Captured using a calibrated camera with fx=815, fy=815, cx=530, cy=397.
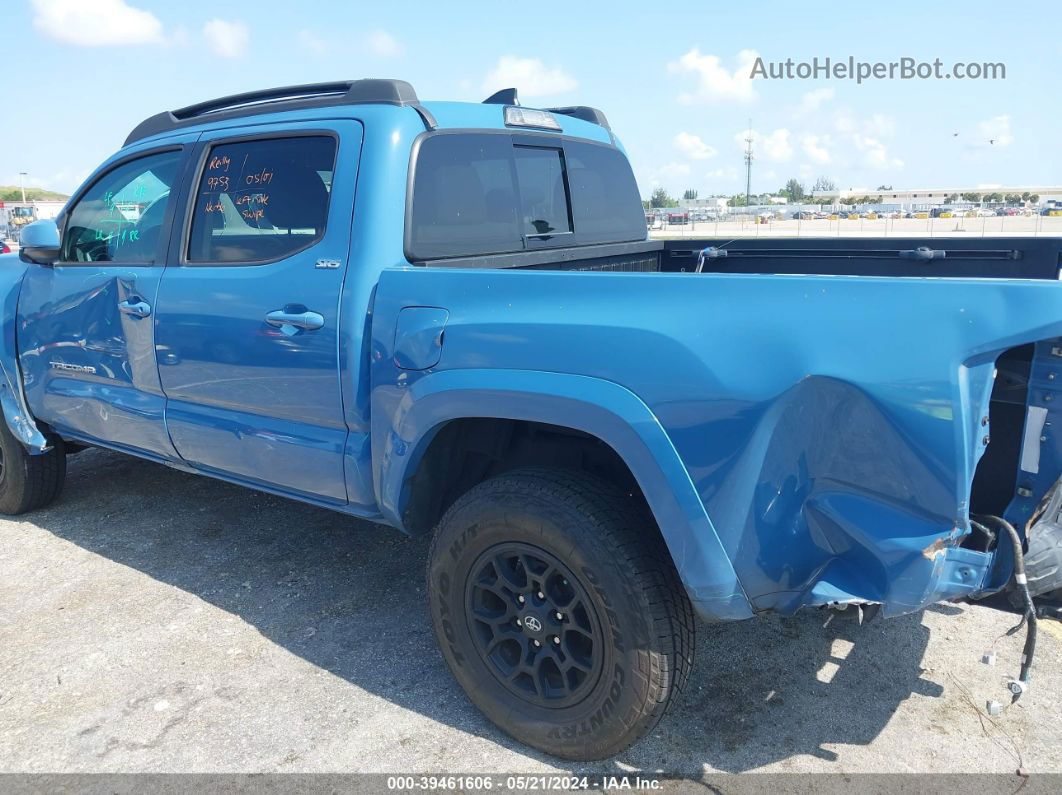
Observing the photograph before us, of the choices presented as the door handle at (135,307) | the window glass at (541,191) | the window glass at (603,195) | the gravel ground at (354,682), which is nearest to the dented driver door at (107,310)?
the door handle at (135,307)

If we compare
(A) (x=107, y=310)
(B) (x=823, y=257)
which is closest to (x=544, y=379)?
(B) (x=823, y=257)

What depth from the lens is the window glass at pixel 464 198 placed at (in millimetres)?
2914

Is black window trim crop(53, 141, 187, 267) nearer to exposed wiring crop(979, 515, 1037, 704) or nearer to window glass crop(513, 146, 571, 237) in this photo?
window glass crop(513, 146, 571, 237)

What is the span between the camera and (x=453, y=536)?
2.54 meters

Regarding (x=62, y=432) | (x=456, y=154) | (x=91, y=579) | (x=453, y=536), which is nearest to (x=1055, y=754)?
(x=453, y=536)

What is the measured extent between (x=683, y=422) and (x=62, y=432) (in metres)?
3.56

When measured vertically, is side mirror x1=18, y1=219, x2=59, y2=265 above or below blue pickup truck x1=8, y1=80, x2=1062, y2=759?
above

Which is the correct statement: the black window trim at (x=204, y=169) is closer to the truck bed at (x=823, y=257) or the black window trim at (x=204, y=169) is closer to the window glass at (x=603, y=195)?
the truck bed at (x=823, y=257)

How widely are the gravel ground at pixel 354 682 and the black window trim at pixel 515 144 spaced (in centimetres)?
153

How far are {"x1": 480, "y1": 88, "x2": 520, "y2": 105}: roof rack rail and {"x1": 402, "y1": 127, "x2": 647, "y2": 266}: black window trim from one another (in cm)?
17

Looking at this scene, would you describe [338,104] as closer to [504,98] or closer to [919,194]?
[504,98]

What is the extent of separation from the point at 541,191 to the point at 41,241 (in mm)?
2387

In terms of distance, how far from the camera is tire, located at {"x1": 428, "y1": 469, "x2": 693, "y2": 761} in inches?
88.2

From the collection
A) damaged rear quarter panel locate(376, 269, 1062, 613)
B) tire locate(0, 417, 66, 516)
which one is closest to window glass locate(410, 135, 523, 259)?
damaged rear quarter panel locate(376, 269, 1062, 613)
